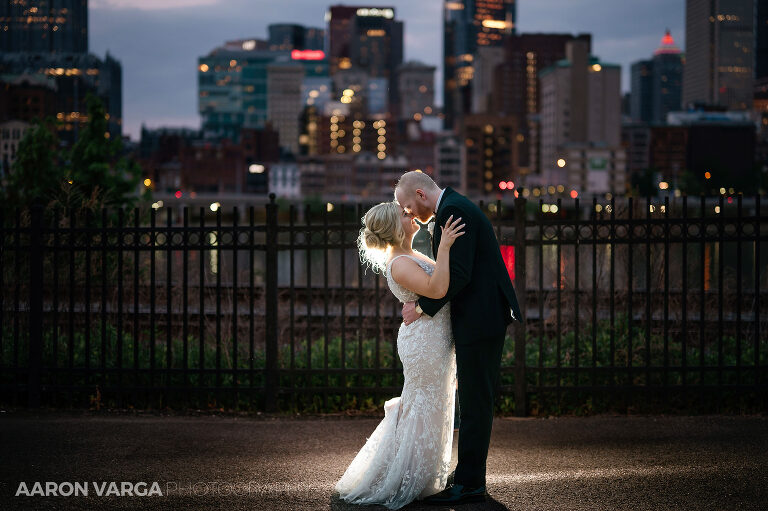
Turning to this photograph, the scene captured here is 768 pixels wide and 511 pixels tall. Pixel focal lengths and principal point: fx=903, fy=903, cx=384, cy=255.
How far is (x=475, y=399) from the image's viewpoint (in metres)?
5.44

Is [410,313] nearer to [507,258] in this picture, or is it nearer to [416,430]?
[416,430]

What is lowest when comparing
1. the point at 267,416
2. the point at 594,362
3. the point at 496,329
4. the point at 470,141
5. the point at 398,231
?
the point at 267,416

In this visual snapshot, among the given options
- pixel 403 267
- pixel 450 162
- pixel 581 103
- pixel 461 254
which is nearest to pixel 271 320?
pixel 403 267

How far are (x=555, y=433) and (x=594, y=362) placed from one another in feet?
2.88

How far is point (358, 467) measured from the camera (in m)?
5.56

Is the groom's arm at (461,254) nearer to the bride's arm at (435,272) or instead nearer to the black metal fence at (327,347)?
the bride's arm at (435,272)

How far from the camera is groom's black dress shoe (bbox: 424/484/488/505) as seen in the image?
5.46 meters

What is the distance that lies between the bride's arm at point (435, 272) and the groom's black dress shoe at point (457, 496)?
1.20 meters

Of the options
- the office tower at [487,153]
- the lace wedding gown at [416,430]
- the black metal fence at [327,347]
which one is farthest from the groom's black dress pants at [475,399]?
the office tower at [487,153]

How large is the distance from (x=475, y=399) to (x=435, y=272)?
83 cm

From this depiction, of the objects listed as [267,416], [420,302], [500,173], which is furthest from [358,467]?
[500,173]

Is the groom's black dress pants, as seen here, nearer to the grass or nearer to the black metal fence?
the black metal fence

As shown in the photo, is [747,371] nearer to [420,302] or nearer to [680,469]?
[680,469]

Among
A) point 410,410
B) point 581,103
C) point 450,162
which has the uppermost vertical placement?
point 581,103
